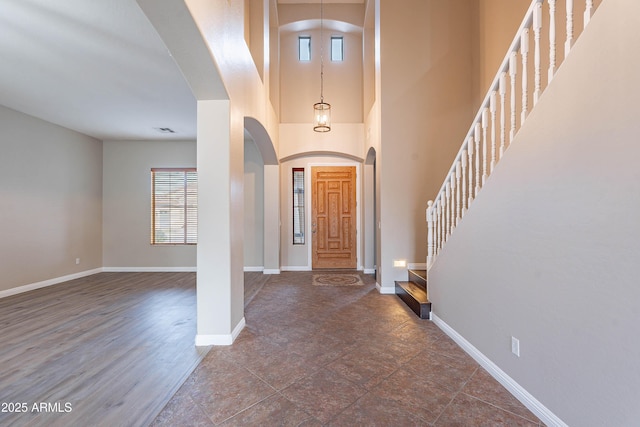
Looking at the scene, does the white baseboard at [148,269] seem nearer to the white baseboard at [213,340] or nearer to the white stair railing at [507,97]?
the white baseboard at [213,340]

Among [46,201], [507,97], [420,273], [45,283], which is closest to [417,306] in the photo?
[420,273]

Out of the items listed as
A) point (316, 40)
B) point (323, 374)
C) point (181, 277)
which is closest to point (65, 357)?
point (323, 374)

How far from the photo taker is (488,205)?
8.09 ft

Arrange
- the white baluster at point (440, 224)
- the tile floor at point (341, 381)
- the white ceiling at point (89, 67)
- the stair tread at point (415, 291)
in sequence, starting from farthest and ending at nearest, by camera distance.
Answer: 1. the stair tread at point (415, 291)
2. the white baluster at point (440, 224)
3. the white ceiling at point (89, 67)
4. the tile floor at point (341, 381)

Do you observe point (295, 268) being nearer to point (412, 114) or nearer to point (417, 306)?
point (417, 306)

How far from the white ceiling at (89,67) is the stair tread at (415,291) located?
4218mm

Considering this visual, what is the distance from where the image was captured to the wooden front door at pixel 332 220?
7.00 metres

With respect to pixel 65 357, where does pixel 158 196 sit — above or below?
above

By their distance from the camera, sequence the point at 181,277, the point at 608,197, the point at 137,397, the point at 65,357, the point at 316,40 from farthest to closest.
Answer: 1. the point at 316,40
2. the point at 181,277
3. the point at 65,357
4. the point at 137,397
5. the point at 608,197

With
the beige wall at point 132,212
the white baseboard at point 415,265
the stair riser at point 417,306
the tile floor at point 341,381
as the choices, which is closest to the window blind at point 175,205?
the beige wall at point 132,212

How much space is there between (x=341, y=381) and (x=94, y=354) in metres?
2.34

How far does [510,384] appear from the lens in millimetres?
2123

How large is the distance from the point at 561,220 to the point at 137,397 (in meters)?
3.00

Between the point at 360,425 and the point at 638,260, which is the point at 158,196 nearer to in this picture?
the point at 360,425
